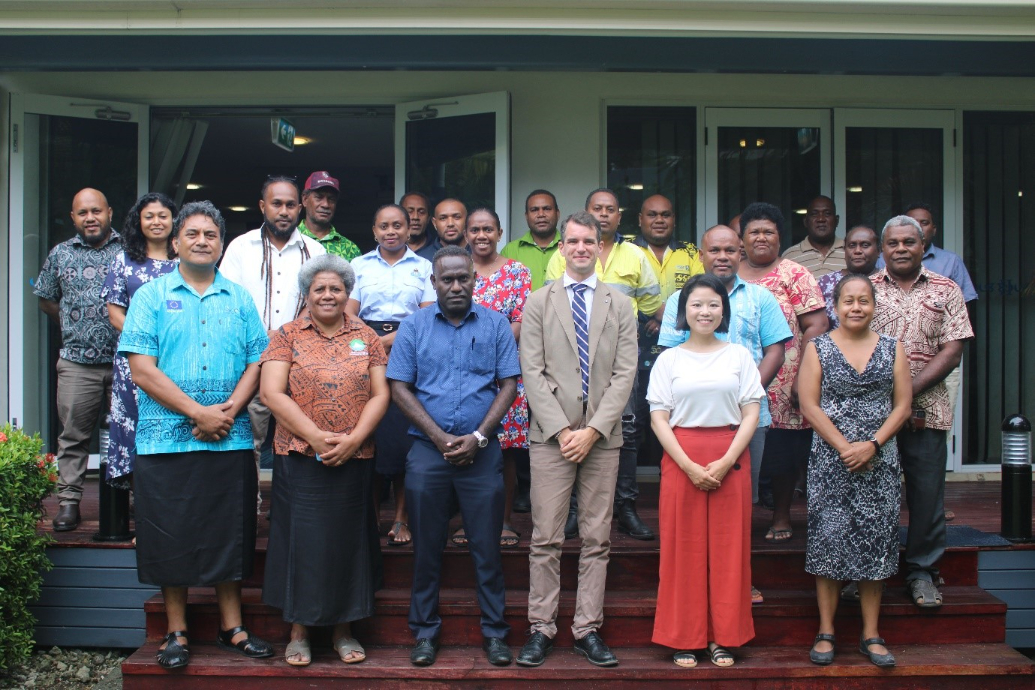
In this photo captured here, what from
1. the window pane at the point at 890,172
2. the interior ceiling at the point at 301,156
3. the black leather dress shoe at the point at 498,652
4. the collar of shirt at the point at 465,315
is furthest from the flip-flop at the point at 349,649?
the window pane at the point at 890,172

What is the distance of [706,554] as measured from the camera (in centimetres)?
380

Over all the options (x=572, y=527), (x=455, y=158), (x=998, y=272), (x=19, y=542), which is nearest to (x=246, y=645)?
(x=19, y=542)

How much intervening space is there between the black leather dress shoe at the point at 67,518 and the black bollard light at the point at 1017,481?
16.4 ft

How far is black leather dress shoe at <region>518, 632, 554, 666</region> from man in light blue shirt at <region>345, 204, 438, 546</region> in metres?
0.89

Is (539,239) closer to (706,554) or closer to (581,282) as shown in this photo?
(581,282)

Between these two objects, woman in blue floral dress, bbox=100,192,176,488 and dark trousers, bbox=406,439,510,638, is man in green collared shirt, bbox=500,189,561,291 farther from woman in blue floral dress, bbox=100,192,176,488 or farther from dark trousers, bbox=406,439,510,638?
woman in blue floral dress, bbox=100,192,176,488

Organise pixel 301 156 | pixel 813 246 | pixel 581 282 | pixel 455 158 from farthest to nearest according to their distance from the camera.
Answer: pixel 301 156
pixel 455 158
pixel 813 246
pixel 581 282

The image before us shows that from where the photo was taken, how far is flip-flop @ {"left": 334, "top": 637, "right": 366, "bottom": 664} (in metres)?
3.84

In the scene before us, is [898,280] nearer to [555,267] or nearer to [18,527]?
[555,267]

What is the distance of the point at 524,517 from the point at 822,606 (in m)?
1.80

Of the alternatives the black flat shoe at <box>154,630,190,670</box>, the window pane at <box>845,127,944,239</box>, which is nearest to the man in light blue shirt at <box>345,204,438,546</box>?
the black flat shoe at <box>154,630,190,670</box>

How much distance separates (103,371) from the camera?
16.2 ft

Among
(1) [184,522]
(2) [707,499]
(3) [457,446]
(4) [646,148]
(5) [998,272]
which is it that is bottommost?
(1) [184,522]

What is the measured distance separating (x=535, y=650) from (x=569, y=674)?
0.18 m
